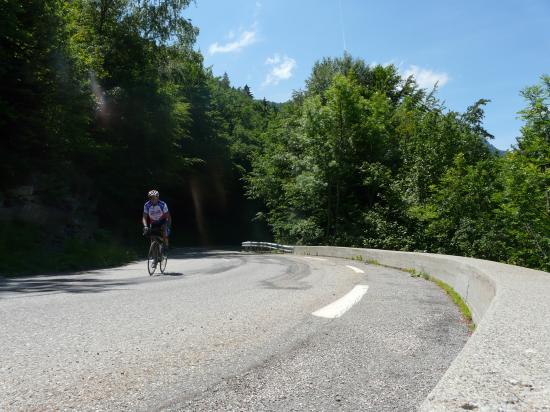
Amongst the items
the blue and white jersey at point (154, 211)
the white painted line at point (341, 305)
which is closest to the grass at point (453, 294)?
the white painted line at point (341, 305)

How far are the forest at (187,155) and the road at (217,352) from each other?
7.61 metres

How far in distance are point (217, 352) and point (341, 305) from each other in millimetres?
2722

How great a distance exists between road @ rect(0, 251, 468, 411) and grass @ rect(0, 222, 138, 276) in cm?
548

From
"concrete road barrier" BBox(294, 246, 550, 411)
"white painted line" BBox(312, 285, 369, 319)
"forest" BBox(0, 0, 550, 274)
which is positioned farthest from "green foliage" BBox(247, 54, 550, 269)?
"concrete road barrier" BBox(294, 246, 550, 411)

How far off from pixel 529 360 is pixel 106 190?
89.0 feet

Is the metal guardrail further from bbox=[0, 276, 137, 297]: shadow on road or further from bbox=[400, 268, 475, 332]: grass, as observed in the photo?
bbox=[0, 276, 137, 297]: shadow on road

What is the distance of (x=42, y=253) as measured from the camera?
12.9 meters

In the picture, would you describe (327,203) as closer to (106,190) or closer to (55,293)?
(106,190)

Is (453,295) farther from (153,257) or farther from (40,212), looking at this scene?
(40,212)

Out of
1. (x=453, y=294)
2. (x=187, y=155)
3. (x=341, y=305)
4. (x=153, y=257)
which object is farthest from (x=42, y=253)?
(x=187, y=155)

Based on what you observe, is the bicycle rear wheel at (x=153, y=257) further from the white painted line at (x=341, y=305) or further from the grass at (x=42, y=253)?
the white painted line at (x=341, y=305)

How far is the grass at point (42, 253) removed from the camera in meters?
11.3

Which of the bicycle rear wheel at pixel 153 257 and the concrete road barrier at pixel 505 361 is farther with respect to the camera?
the bicycle rear wheel at pixel 153 257

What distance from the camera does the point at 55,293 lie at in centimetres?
665
